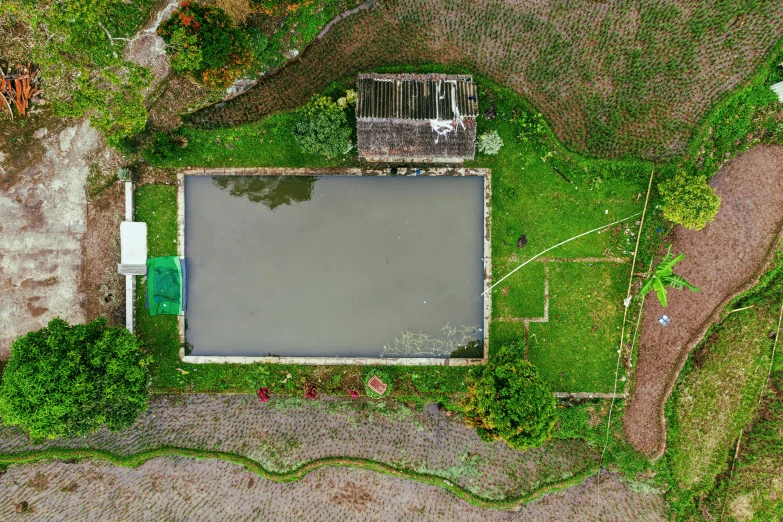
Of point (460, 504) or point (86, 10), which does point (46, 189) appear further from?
point (460, 504)

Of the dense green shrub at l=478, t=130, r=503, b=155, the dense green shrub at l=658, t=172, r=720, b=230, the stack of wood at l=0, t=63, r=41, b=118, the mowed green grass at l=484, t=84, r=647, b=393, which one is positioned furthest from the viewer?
the mowed green grass at l=484, t=84, r=647, b=393

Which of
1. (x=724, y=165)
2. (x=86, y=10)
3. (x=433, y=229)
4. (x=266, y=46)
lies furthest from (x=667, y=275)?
(x=86, y=10)

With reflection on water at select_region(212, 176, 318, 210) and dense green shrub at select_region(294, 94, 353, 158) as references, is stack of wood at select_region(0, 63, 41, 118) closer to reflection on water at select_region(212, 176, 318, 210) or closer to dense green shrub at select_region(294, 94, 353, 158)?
reflection on water at select_region(212, 176, 318, 210)

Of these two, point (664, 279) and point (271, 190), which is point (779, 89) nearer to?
point (664, 279)

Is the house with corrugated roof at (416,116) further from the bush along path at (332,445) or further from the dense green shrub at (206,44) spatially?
the bush along path at (332,445)

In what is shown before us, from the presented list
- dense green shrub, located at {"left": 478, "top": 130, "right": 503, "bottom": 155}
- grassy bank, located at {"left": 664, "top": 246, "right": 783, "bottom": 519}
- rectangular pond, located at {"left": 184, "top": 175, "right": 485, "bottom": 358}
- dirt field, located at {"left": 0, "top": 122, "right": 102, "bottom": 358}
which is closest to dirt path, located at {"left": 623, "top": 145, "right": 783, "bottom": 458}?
grassy bank, located at {"left": 664, "top": 246, "right": 783, "bottom": 519}

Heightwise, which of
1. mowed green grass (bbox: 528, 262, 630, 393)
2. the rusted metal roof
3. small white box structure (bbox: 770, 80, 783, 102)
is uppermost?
small white box structure (bbox: 770, 80, 783, 102)

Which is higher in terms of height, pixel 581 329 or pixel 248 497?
pixel 581 329

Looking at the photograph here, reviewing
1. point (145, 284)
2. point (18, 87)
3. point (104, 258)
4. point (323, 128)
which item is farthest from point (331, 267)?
point (18, 87)
